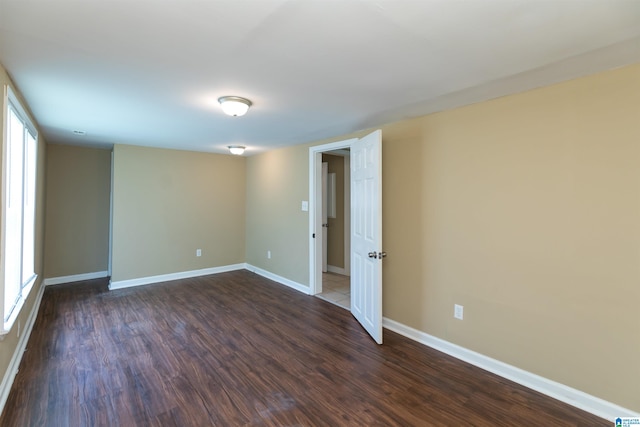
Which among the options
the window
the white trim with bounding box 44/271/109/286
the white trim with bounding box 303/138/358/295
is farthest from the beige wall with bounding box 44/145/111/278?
the white trim with bounding box 303/138/358/295

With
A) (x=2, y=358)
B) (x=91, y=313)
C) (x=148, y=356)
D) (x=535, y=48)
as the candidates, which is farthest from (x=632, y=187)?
(x=91, y=313)

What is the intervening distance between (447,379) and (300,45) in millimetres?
2638

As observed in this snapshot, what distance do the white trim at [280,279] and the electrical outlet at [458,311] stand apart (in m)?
2.25

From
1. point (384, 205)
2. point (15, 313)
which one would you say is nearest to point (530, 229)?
point (384, 205)

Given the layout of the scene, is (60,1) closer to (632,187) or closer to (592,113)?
(592,113)

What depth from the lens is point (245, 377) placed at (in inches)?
92.2

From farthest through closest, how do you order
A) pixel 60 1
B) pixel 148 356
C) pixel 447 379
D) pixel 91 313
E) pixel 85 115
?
1. pixel 91 313
2. pixel 85 115
3. pixel 148 356
4. pixel 447 379
5. pixel 60 1

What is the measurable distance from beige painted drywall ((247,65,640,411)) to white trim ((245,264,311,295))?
1.59 metres

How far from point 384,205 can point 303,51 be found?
200 cm

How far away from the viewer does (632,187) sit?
1814 mm

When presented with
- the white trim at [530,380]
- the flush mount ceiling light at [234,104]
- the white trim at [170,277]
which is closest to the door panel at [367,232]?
the white trim at [530,380]

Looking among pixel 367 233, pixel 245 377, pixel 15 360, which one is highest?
pixel 367 233

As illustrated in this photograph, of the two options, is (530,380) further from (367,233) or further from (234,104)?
(234,104)

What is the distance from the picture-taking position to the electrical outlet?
264 cm
